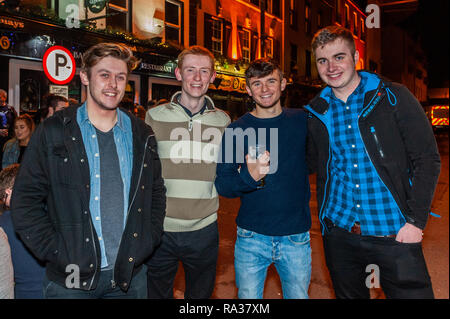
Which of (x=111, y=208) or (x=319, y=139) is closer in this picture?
(x=111, y=208)

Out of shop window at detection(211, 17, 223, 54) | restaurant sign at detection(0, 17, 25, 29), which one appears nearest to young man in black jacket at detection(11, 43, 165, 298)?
restaurant sign at detection(0, 17, 25, 29)

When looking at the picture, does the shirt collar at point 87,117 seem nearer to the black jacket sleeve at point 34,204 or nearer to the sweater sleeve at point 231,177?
the black jacket sleeve at point 34,204

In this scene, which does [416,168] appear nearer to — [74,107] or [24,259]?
[74,107]

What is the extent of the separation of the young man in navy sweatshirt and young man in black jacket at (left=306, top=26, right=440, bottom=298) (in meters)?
0.18

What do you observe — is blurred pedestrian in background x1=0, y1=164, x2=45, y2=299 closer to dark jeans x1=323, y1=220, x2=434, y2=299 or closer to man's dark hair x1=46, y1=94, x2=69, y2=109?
dark jeans x1=323, y1=220, x2=434, y2=299

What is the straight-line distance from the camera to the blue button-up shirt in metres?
1.99

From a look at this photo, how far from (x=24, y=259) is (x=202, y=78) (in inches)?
72.6

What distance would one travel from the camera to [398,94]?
7.41 ft

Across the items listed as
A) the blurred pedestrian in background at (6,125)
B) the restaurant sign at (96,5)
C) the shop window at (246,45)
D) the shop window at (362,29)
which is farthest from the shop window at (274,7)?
the blurred pedestrian in background at (6,125)

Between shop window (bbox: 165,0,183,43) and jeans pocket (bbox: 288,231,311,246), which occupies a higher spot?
shop window (bbox: 165,0,183,43)

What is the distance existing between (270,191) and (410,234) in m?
0.98

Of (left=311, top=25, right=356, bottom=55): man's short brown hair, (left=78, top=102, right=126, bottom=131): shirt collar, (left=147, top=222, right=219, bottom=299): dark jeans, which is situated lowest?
(left=147, top=222, right=219, bottom=299): dark jeans

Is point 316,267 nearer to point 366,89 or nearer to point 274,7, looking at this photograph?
point 366,89
